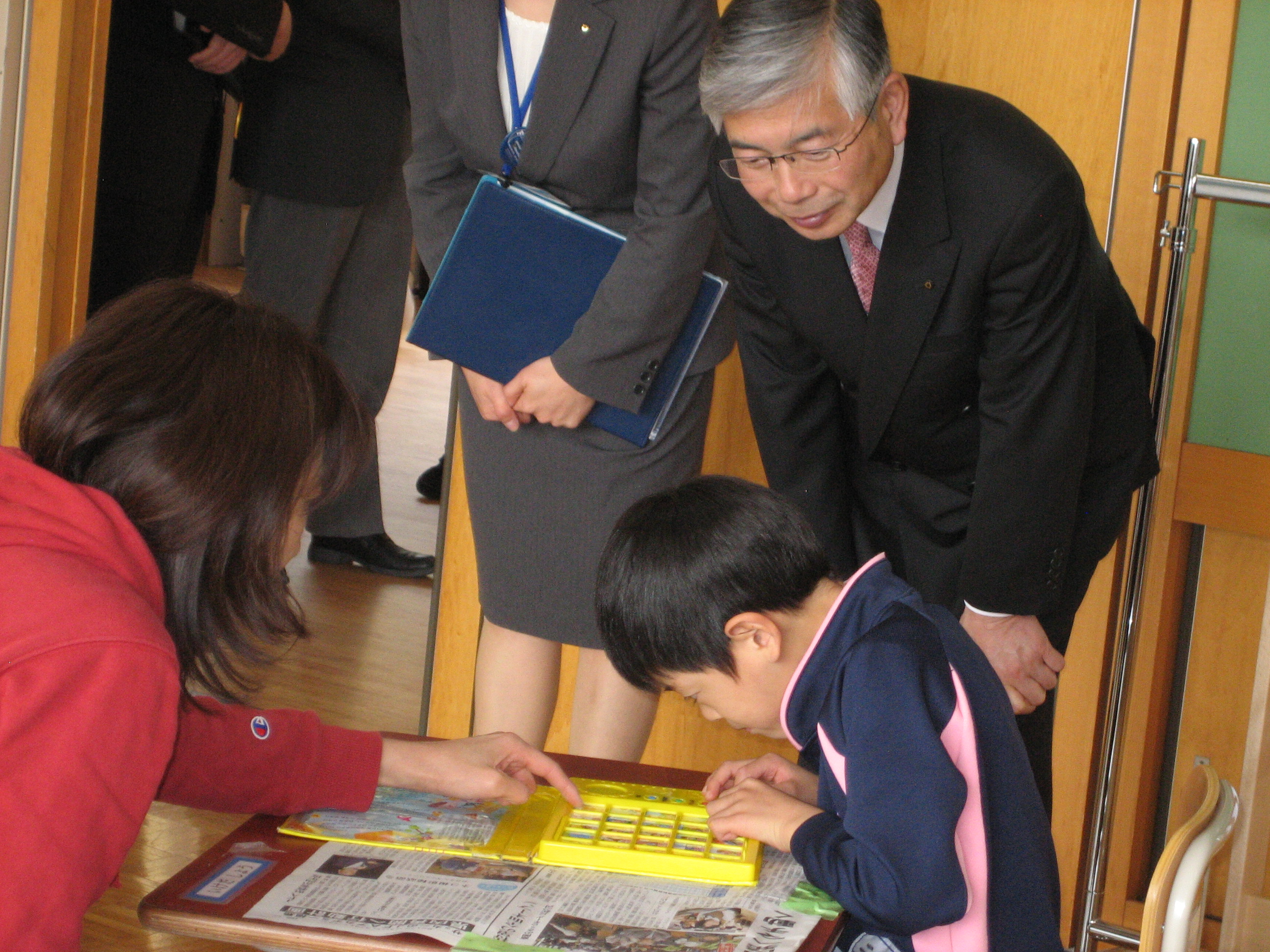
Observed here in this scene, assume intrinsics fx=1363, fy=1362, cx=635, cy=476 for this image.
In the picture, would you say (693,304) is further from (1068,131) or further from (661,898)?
(661,898)

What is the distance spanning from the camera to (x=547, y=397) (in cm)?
180

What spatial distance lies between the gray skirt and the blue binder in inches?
2.8

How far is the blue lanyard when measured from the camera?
175 cm

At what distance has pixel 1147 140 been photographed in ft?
7.16

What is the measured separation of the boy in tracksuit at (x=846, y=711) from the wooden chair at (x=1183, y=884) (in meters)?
0.16

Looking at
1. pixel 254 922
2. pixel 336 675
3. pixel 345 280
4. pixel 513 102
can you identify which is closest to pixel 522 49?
pixel 513 102

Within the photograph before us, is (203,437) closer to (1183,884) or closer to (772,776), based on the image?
(772,776)

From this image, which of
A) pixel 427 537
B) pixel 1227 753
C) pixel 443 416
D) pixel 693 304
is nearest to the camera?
pixel 693 304

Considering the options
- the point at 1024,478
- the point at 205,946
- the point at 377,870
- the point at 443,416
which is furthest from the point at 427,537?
the point at 377,870

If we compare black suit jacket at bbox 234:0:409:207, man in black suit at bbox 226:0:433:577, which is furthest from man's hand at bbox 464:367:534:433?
black suit jacket at bbox 234:0:409:207

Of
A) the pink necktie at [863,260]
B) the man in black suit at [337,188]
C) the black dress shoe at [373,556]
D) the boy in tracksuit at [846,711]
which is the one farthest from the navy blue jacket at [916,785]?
the black dress shoe at [373,556]

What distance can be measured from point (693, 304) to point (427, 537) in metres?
2.52

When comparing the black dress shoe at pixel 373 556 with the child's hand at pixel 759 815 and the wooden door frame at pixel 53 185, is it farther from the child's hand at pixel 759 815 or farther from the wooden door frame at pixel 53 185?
the child's hand at pixel 759 815

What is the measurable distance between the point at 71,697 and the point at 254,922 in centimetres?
23
